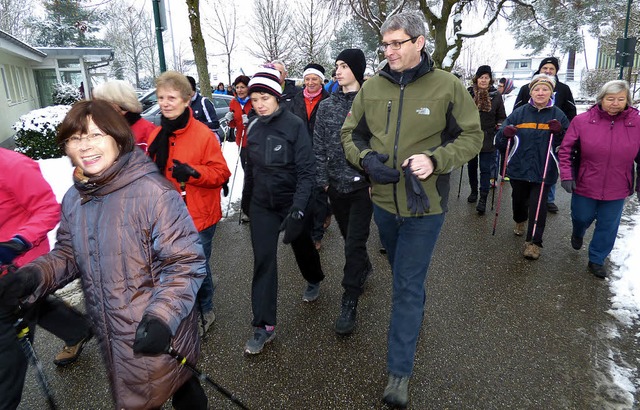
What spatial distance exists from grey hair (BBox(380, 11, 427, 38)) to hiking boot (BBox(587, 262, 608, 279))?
3.41 m

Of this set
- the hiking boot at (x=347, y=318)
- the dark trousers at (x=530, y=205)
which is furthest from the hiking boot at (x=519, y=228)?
the hiking boot at (x=347, y=318)

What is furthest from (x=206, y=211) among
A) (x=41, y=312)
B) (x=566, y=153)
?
(x=566, y=153)

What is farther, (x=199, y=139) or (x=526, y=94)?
(x=526, y=94)

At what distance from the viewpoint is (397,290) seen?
2855 millimetres

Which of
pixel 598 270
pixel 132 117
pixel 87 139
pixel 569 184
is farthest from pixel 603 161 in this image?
pixel 87 139

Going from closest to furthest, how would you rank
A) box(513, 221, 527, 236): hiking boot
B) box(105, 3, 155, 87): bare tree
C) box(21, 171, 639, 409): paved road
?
box(21, 171, 639, 409): paved road → box(513, 221, 527, 236): hiking boot → box(105, 3, 155, 87): bare tree

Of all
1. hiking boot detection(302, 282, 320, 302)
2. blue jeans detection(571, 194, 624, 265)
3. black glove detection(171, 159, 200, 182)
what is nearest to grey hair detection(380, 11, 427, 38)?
black glove detection(171, 159, 200, 182)

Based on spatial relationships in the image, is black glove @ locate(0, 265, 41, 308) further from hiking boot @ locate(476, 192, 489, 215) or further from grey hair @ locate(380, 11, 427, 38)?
hiking boot @ locate(476, 192, 489, 215)

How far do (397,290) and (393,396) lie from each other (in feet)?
2.11

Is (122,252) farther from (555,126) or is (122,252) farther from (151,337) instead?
(555,126)

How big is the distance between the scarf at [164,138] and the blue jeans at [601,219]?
4.17 metres

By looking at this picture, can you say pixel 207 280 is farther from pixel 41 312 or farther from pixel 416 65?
pixel 416 65

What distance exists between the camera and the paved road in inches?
113

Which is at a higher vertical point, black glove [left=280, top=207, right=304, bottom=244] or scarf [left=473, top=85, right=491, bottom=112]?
scarf [left=473, top=85, right=491, bottom=112]
